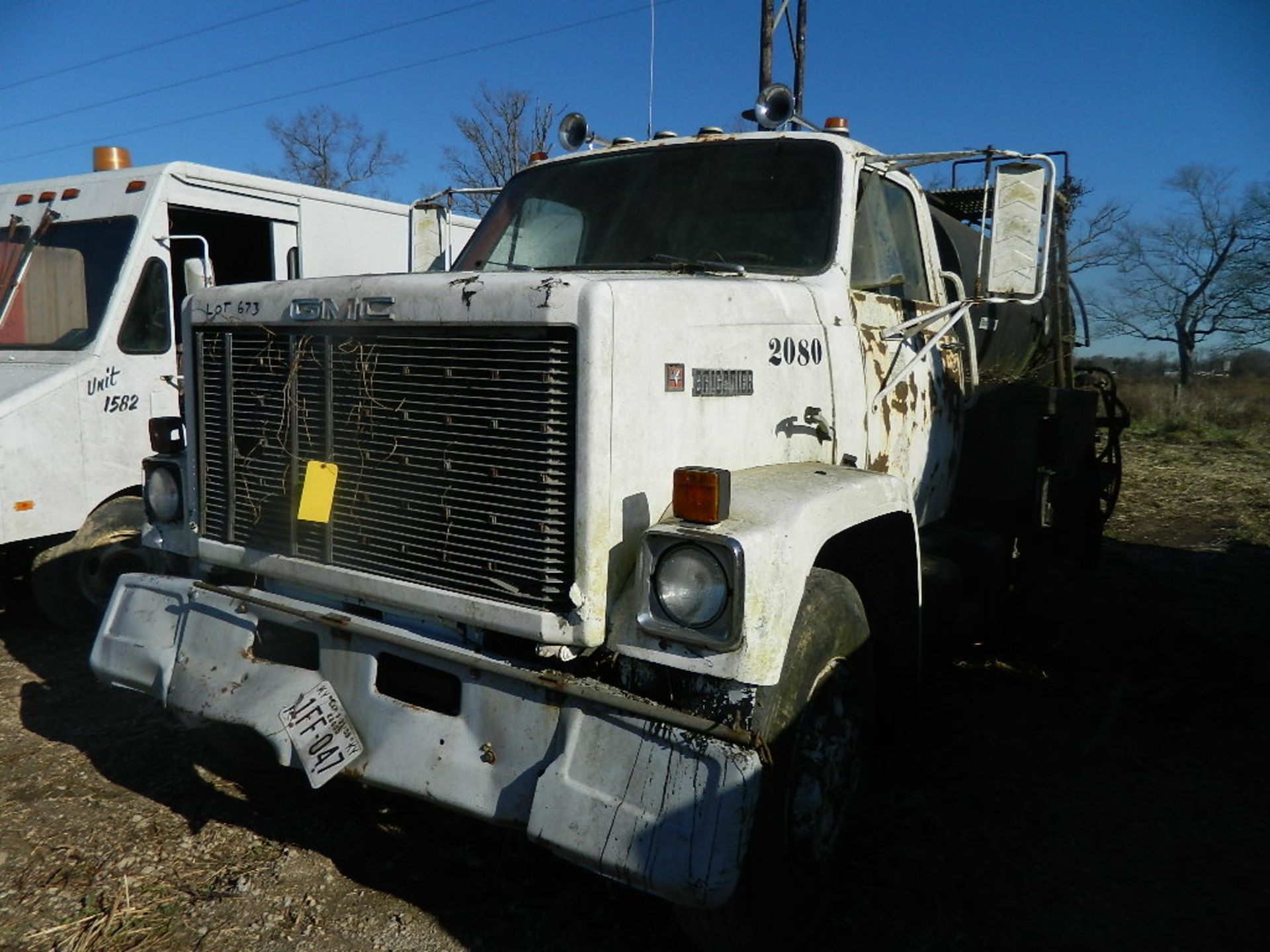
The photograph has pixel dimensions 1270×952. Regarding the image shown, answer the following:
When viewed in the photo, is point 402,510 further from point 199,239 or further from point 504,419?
point 199,239

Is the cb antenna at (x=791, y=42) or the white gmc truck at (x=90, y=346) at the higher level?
the cb antenna at (x=791, y=42)

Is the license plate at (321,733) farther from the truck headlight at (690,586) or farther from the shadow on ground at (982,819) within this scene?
the truck headlight at (690,586)

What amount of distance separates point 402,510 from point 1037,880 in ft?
8.31

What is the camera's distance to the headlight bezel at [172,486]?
3746 millimetres

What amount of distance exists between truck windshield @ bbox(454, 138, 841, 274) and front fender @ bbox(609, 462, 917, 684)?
107 cm

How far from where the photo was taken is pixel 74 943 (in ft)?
9.66

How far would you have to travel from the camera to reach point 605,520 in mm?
2656

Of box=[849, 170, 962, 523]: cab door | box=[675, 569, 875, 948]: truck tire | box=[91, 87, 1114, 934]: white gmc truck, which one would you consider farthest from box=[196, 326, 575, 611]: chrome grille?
box=[849, 170, 962, 523]: cab door

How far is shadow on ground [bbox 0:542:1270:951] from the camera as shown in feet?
10.3

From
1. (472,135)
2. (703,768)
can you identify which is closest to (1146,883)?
(703,768)

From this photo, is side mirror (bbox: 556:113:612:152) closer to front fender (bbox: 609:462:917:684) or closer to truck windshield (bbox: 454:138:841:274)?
truck windshield (bbox: 454:138:841:274)

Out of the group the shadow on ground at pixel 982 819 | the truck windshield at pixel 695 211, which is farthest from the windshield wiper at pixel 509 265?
the shadow on ground at pixel 982 819

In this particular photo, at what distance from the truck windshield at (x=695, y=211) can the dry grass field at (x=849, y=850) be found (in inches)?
83.1

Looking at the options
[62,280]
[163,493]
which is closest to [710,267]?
[163,493]
